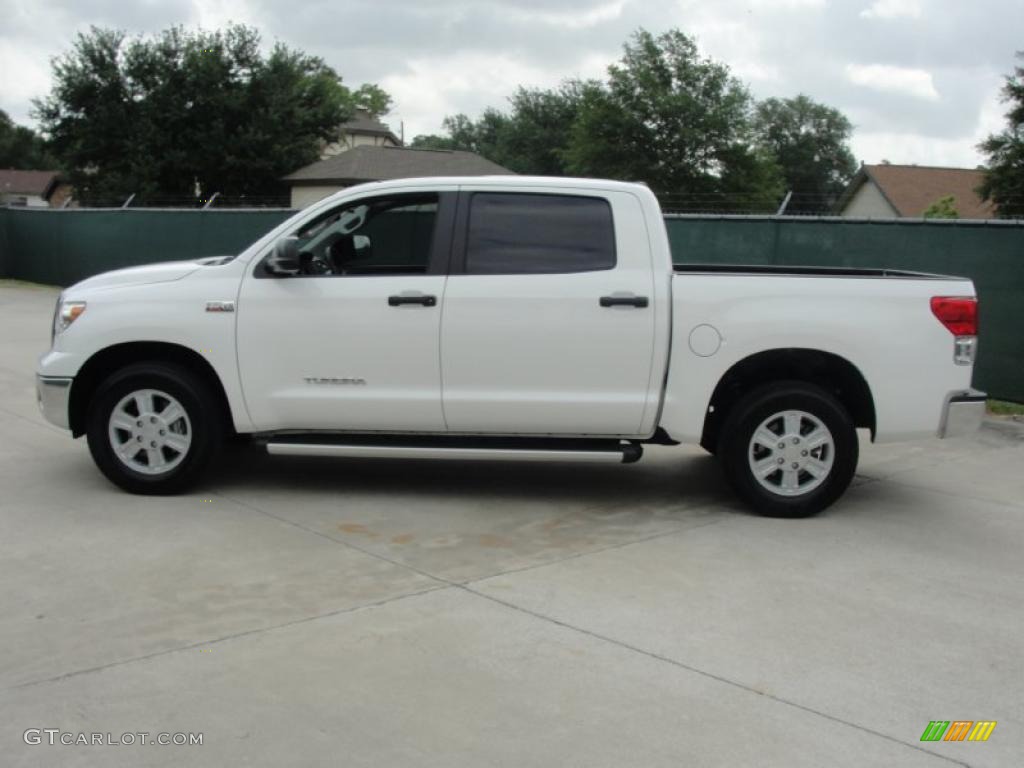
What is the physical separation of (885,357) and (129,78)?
4201 centimetres

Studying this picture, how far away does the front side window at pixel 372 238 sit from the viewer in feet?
22.2

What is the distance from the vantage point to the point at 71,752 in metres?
3.56

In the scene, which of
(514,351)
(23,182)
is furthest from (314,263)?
(23,182)

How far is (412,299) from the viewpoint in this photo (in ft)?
21.3

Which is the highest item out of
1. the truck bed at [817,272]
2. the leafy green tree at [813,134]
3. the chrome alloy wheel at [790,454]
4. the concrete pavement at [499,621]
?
the leafy green tree at [813,134]

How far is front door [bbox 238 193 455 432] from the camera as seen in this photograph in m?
6.53

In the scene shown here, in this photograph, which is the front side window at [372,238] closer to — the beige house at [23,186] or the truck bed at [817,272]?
the truck bed at [817,272]

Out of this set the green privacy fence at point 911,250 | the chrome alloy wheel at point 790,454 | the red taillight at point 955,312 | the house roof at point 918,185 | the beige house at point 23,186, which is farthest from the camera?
the beige house at point 23,186

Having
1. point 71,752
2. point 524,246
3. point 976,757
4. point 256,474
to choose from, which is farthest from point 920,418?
point 71,752

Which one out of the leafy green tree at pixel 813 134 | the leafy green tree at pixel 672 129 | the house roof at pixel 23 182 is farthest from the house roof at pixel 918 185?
the house roof at pixel 23 182

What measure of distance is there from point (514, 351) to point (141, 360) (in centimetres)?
232

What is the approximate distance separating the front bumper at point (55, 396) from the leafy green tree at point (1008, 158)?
121 ft

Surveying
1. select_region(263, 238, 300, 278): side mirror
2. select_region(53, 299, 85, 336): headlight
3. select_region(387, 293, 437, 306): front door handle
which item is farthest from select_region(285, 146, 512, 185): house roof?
select_region(387, 293, 437, 306): front door handle

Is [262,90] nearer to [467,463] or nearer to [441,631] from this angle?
[467,463]
